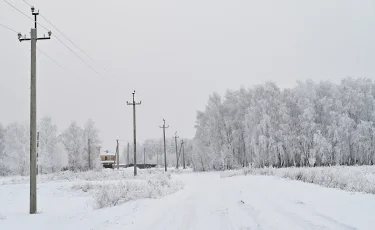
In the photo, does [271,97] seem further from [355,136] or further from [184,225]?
[184,225]

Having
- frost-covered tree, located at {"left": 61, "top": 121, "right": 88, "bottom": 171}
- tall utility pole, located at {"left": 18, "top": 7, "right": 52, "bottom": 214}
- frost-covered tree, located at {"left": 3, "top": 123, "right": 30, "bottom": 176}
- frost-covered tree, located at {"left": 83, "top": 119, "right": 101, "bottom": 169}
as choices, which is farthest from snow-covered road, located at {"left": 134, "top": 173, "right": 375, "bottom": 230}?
frost-covered tree, located at {"left": 83, "top": 119, "right": 101, "bottom": 169}

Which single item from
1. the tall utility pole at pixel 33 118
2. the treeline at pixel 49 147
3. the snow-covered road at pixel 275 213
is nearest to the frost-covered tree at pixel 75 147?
the treeline at pixel 49 147

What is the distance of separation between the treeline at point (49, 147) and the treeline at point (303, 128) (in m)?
27.1

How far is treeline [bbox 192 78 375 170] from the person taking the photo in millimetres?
45500

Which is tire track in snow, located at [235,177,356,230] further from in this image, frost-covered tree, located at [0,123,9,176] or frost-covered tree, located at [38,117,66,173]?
frost-covered tree, located at [38,117,66,173]

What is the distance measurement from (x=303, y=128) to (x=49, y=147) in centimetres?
4849

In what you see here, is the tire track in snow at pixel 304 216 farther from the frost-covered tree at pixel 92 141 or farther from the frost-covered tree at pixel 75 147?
the frost-covered tree at pixel 92 141

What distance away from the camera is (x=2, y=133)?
221ft

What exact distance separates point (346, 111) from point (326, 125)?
348 centimetres

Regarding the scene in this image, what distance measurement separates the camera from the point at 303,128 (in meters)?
48.1

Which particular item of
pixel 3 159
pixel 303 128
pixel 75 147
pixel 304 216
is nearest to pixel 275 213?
pixel 304 216

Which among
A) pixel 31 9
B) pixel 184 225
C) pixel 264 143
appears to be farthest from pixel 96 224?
pixel 264 143

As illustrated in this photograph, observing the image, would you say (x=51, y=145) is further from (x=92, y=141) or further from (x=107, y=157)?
(x=107, y=157)

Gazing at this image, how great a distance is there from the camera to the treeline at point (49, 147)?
58438 mm
